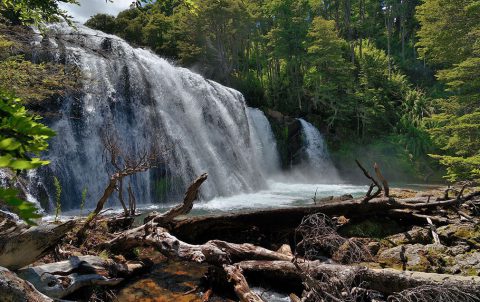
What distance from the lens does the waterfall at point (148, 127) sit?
14820 millimetres

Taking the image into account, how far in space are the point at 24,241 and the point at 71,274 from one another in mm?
869

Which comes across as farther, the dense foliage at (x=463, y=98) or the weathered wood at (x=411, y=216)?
the dense foliage at (x=463, y=98)

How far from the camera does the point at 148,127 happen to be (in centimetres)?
1761

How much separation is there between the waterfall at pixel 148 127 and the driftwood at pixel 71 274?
27.5 feet

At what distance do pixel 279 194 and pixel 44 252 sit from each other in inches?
608

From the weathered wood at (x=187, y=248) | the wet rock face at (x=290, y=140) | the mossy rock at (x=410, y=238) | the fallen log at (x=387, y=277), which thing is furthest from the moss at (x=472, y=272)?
the wet rock face at (x=290, y=140)

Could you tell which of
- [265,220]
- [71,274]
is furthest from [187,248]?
[265,220]

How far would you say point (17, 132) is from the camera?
1.06 m

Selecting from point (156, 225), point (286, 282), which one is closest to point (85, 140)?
point (156, 225)

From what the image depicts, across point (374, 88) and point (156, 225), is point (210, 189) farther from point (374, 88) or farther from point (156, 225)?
point (374, 88)

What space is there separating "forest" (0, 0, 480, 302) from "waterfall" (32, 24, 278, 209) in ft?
0.30

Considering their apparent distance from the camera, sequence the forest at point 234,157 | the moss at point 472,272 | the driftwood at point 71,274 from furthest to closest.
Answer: the moss at point 472,272
the forest at point 234,157
the driftwood at point 71,274

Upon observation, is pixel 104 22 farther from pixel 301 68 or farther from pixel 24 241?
pixel 24 241

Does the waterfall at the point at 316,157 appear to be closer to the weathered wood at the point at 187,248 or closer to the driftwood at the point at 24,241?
the weathered wood at the point at 187,248
